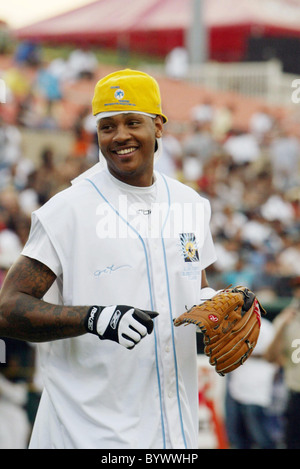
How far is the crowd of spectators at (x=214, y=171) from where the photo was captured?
10234mm

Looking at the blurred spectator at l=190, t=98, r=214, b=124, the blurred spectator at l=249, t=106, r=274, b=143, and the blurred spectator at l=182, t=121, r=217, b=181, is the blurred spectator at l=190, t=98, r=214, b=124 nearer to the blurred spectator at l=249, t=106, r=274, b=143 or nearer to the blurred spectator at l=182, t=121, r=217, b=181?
the blurred spectator at l=249, t=106, r=274, b=143

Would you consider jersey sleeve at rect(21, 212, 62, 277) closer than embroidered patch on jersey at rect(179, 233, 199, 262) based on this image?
Yes

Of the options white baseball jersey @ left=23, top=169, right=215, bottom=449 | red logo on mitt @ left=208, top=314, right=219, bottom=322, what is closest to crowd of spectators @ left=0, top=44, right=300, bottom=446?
white baseball jersey @ left=23, top=169, right=215, bottom=449

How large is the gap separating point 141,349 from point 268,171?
12550mm

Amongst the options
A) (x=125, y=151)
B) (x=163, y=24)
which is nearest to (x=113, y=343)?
(x=125, y=151)

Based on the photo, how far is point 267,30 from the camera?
27984 millimetres

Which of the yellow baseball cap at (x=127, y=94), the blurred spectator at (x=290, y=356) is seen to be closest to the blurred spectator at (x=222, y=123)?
the blurred spectator at (x=290, y=356)

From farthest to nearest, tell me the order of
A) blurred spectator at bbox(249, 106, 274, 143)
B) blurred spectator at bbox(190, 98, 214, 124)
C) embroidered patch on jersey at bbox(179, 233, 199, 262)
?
blurred spectator at bbox(249, 106, 274, 143), blurred spectator at bbox(190, 98, 214, 124), embroidered patch on jersey at bbox(179, 233, 199, 262)

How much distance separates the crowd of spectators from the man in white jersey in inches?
180

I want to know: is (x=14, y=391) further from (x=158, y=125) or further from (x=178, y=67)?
(x=178, y=67)

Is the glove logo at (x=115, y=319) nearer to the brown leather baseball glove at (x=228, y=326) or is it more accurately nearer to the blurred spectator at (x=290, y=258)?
the brown leather baseball glove at (x=228, y=326)

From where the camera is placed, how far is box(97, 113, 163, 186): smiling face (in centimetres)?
352
